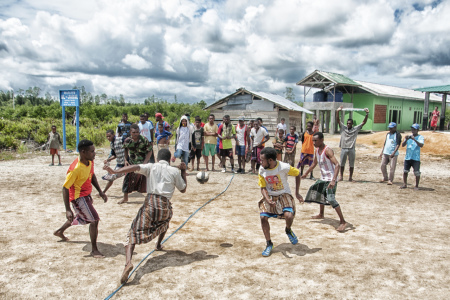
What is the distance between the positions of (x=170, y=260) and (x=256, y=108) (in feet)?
71.9

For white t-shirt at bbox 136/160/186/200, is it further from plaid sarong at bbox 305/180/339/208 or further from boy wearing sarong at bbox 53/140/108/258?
plaid sarong at bbox 305/180/339/208

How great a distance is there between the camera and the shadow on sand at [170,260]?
13.3ft

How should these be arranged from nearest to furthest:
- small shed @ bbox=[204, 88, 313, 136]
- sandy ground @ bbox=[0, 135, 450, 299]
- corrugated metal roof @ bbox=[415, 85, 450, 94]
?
sandy ground @ bbox=[0, 135, 450, 299]
corrugated metal roof @ bbox=[415, 85, 450, 94]
small shed @ bbox=[204, 88, 313, 136]

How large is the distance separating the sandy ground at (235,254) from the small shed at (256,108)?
17.5m

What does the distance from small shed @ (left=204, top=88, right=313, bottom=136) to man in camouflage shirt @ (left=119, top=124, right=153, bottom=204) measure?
61.1 ft

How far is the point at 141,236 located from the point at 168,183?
67 centimetres

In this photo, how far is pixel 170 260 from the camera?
171 inches

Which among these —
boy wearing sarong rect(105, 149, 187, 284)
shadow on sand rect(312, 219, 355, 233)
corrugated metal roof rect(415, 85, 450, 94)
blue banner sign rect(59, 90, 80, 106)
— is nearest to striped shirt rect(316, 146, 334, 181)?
shadow on sand rect(312, 219, 355, 233)

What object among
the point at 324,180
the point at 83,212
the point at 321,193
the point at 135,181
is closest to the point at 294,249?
the point at 321,193

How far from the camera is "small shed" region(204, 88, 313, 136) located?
25.1 m

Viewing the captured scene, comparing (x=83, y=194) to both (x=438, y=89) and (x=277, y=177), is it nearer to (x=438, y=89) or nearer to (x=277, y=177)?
(x=277, y=177)

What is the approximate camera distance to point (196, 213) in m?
6.52

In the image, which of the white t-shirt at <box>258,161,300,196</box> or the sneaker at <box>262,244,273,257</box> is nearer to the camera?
the sneaker at <box>262,244,273,257</box>

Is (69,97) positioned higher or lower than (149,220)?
higher
